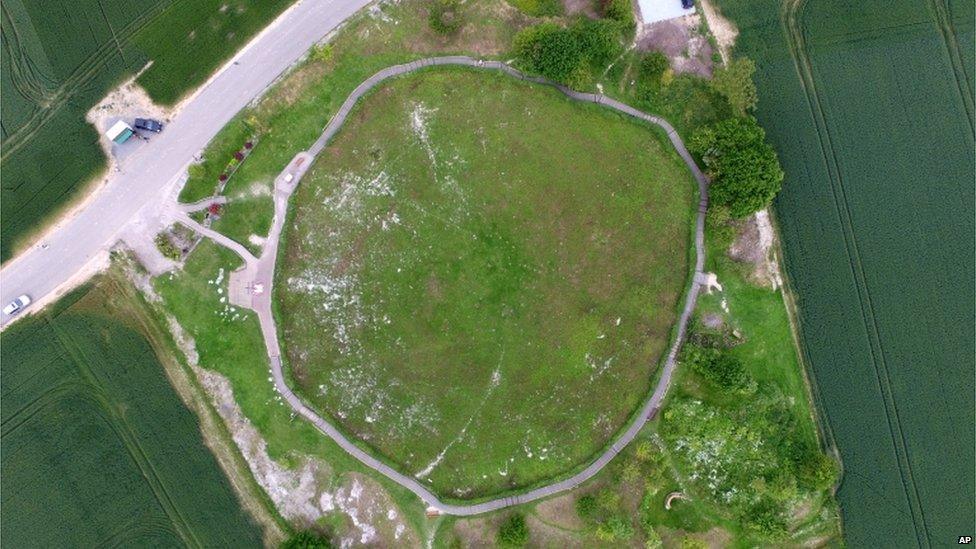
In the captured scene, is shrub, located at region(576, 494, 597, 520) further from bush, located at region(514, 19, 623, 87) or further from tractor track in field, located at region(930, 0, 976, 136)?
tractor track in field, located at region(930, 0, 976, 136)

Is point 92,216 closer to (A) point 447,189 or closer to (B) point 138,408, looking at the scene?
(B) point 138,408

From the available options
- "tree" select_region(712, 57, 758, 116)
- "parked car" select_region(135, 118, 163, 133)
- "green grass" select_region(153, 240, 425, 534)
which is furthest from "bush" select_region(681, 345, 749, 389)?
"parked car" select_region(135, 118, 163, 133)

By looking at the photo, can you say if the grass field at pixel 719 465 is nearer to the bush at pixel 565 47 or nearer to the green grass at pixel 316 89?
the bush at pixel 565 47

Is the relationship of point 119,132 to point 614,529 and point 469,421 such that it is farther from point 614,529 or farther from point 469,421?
point 614,529

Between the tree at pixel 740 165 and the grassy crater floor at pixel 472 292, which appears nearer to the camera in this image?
the tree at pixel 740 165

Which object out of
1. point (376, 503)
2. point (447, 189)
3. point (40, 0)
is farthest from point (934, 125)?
point (40, 0)

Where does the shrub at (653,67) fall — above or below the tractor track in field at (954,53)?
above

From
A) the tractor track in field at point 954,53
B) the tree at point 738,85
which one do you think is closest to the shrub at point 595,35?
the tree at point 738,85
